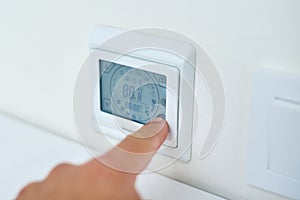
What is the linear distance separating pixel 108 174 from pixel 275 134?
0.45 feet

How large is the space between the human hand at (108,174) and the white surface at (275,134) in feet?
0.28

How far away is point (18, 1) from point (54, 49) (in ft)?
0.22

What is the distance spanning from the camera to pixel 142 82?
1.53 feet

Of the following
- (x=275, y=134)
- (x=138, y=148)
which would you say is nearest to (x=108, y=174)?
(x=138, y=148)

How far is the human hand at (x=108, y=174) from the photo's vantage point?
42 cm

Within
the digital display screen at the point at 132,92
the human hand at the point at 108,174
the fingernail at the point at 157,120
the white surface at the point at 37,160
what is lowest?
the white surface at the point at 37,160

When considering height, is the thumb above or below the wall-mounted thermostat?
below

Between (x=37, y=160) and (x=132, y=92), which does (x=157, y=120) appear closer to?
(x=132, y=92)

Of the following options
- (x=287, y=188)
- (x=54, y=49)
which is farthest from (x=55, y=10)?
(x=287, y=188)

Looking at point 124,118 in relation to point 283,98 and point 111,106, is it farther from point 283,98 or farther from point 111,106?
point 283,98

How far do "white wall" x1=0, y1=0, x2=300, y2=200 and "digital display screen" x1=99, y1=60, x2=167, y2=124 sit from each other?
4 cm

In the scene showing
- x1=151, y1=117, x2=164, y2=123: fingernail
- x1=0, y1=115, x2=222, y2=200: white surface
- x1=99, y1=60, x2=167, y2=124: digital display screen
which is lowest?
x1=0, y1=115, x2=222, y2=200: white surface

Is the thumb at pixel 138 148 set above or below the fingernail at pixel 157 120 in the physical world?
below

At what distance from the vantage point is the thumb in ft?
1.44
